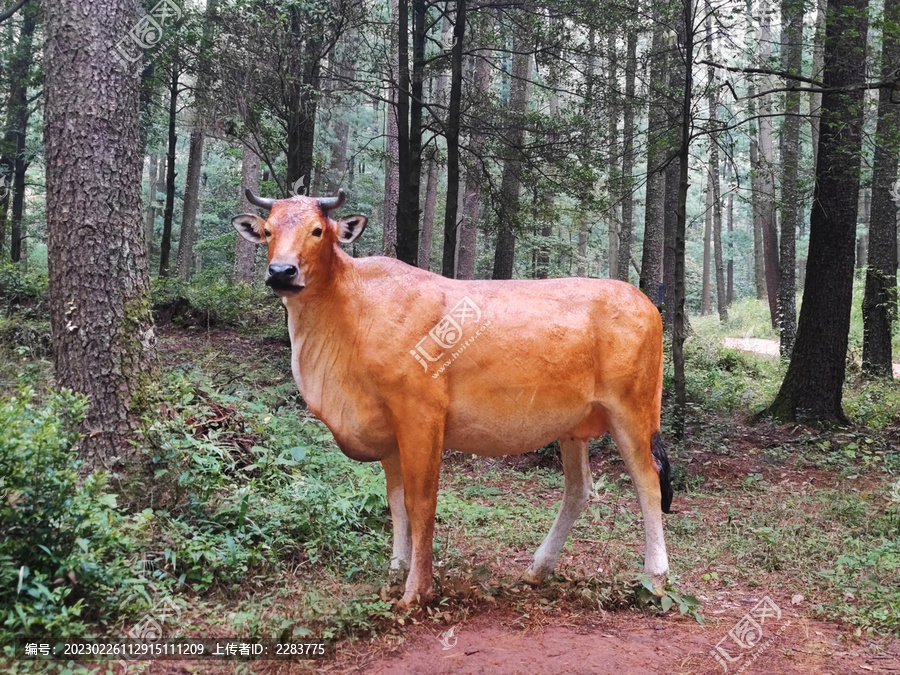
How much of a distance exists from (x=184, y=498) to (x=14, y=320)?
780cm

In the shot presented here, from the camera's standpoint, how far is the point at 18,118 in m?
17.9

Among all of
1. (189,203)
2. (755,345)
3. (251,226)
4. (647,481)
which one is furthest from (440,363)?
(189,203)

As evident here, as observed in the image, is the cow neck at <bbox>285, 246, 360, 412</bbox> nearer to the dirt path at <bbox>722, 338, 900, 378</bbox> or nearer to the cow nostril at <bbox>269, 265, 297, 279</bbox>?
the cow nostril at <bbox>269, 265, 297, 279</bbox>

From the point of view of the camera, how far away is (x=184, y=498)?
5.00 meters

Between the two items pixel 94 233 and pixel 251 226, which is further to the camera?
pixel 94 233

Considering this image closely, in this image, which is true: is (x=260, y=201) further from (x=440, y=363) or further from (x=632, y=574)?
(x=632, y=574)

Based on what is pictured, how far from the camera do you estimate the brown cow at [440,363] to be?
13.8 ft

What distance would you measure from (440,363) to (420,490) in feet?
2.72

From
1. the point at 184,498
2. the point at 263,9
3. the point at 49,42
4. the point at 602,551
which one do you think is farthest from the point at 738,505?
the point at 263,9

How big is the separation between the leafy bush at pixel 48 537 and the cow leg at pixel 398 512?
1.67 meters

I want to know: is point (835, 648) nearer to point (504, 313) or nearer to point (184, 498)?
point (504, 313)

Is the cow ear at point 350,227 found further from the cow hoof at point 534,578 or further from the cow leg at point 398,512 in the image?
the cow hoof at point 534,578

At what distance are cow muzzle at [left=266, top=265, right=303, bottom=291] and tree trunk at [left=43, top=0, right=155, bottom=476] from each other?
2150 millimetres

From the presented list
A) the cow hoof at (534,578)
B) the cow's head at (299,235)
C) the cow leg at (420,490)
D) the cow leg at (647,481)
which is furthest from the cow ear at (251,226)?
the cow hoof at (534,578)
